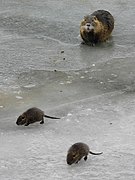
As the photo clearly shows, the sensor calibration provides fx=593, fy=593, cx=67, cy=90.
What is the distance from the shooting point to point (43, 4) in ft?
33.9

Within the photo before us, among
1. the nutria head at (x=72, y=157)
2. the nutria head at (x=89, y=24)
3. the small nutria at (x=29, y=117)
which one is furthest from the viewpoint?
the nutria head at (x=89, y=24)

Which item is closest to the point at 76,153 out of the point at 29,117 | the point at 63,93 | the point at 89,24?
the point at 29,117

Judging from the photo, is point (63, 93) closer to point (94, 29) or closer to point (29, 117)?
point (29, 117)

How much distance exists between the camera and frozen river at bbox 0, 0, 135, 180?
4.82 meters

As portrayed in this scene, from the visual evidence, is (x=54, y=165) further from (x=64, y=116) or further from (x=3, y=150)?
(x=64, y=116)

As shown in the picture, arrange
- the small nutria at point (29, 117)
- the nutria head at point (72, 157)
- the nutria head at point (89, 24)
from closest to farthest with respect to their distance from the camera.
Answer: the nutria head at point (72, 157), the small nutria at point (29, 117), the nutria head at point (89, 24)

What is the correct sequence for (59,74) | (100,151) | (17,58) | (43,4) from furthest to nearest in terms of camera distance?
(43,4) → (17,58) → (59,74) → (100,151)

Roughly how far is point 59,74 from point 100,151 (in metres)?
2.11

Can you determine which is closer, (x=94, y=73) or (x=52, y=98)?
(x=52, y=98)

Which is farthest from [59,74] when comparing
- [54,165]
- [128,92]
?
[54,165]

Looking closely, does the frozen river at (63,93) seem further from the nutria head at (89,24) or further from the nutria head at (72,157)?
the nutria head at (89,24)

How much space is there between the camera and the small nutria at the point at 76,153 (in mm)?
4770

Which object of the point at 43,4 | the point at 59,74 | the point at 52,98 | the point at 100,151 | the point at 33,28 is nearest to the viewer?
the point at 100,151

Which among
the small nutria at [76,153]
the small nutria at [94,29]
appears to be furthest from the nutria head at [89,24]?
the small nutria at [76,153]
